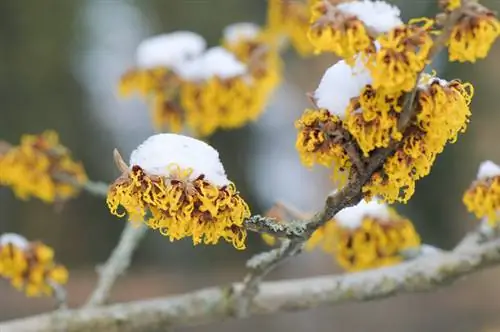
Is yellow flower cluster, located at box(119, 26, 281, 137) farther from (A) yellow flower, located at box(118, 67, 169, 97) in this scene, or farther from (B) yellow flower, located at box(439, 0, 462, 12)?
(B) yellow flower, located at box(439, 0, 462, 12)

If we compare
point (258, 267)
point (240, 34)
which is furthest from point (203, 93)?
point (258, 267)

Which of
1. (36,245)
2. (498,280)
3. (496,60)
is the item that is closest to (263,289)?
(36,245)

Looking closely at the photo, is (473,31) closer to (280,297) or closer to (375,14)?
(375,14)

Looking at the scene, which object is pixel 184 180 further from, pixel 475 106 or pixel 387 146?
pixel 475 106

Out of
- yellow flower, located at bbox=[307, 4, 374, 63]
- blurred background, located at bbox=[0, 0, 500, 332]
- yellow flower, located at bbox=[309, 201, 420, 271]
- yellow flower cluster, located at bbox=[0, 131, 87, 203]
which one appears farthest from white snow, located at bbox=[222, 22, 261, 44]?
blurred background, located at bbox=[0, 0, 500, 332]

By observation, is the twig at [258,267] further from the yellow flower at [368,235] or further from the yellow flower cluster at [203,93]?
the yellow flower cluster at [203,93]
